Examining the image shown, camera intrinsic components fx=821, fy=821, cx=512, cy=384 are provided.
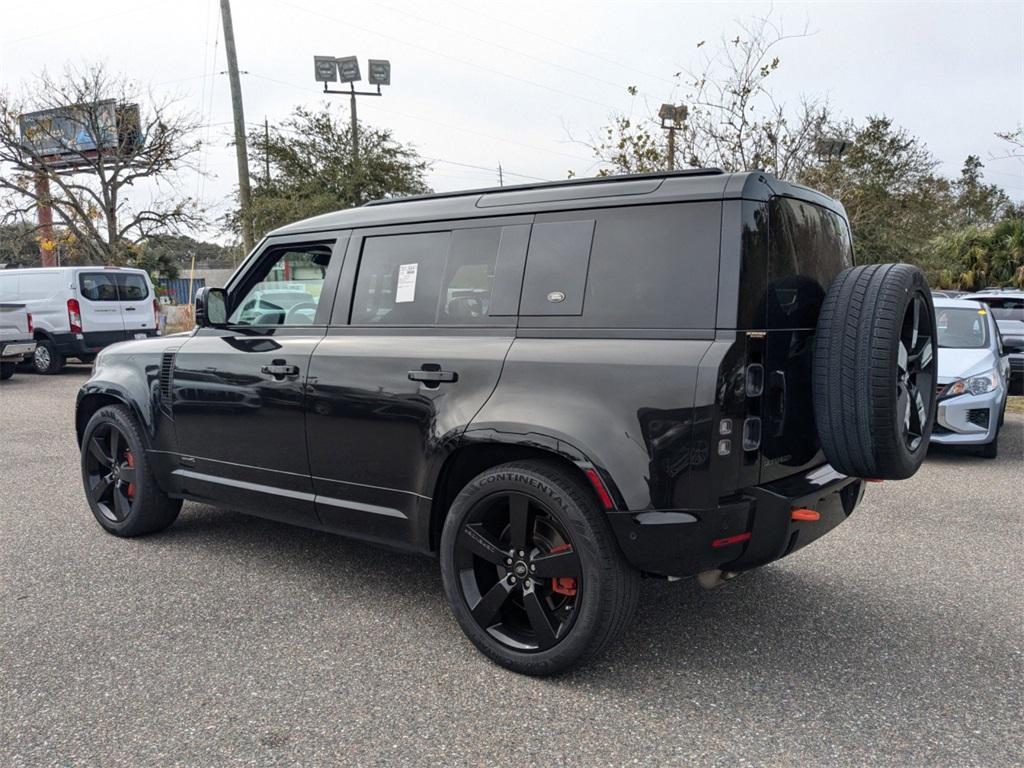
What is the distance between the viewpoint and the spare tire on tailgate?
9.70 feet

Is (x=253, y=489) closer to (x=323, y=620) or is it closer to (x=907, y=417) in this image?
(x=323, y=620)

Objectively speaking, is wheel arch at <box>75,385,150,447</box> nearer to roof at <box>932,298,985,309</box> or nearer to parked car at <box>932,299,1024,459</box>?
parked car at <box>932,299,1024,459</box>

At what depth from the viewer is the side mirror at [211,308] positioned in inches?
173

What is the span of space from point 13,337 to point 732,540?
14.3 m

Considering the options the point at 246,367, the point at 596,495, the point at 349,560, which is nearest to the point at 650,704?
the point at 596,495

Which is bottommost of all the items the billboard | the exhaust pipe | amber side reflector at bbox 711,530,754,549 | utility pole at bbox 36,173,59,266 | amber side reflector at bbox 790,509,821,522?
the exhaust pipe

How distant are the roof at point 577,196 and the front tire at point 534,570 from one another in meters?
1.07

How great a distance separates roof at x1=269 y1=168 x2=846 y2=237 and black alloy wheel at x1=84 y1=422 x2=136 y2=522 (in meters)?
1.97

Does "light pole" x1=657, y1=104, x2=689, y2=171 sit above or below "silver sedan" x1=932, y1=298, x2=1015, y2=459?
above

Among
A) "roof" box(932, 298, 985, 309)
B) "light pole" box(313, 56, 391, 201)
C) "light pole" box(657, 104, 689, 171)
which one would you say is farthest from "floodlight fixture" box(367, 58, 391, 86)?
"roof" box(932, 298, 985, 309)

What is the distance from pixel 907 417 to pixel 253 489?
310cm

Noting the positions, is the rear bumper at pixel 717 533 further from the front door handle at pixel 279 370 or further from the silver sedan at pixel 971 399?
the silver sedan at pixel 971 399

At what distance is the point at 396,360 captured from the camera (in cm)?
360

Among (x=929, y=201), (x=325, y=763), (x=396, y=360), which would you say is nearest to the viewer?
(x=325, y=763)
